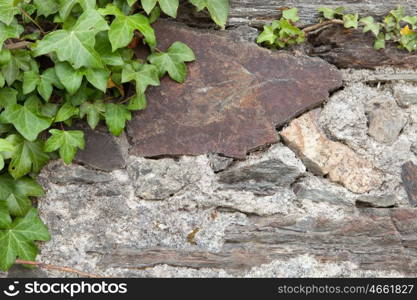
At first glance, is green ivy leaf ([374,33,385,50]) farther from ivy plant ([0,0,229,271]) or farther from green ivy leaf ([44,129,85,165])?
green ivy leaf ([44,129,85,165])

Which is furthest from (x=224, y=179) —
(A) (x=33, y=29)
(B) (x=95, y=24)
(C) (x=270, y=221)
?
(A) (x=33, y=29)

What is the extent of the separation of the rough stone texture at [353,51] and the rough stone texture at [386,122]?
14 centimetres

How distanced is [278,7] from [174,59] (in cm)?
35

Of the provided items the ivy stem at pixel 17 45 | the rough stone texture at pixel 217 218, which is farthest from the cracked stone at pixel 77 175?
the ivy stem at pixel 17 45

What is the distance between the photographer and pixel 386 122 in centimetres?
166

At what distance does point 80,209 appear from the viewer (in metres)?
1.63

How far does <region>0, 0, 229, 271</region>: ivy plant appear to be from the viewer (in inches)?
58.7

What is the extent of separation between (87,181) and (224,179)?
39 cm

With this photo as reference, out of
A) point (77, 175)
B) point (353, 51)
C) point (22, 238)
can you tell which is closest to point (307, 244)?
point (353, 51)

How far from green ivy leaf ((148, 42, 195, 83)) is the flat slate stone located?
0.10ft

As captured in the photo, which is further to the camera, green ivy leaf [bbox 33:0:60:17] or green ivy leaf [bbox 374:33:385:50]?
green ivy leaf [bbox 374:33:385:50]

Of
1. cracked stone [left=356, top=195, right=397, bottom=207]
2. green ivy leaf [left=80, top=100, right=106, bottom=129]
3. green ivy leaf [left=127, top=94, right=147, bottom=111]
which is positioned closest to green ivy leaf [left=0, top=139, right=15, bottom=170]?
green ivy leaf [left=80, top=100, right=106, bottom=129]

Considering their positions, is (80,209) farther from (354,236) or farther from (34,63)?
(354,236)

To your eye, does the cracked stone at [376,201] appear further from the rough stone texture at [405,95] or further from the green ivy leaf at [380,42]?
the green ivy leaf at [380,42]
